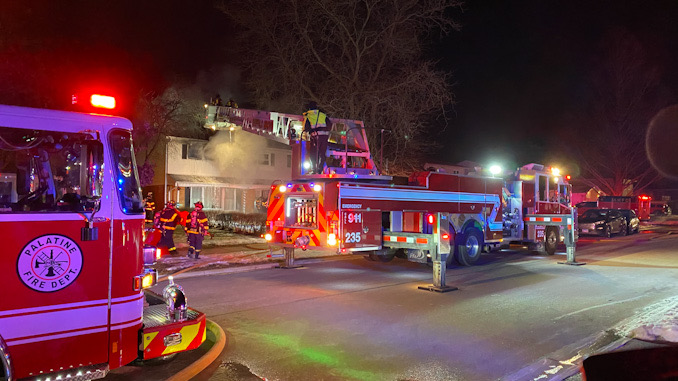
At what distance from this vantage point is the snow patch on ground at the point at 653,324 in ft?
18.0

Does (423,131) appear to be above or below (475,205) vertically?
above

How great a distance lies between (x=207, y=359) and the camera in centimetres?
465

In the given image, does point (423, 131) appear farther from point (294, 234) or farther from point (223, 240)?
point (294, 234)

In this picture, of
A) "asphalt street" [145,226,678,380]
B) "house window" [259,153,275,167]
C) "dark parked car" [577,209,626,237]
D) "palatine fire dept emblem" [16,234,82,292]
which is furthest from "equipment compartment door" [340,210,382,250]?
"house window" [259,153,275,167]

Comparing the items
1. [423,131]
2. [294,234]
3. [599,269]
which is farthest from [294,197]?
[423,131]

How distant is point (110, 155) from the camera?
142 inches

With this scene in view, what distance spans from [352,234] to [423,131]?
39.2 ft

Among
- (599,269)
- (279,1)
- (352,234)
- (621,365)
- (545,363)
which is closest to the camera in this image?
(621,365)

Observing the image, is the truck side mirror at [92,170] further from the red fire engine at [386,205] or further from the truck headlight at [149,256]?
the red fire engine at [386,205]

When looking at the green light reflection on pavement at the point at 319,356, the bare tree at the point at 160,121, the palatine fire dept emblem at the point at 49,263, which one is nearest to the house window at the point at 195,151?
the bare tree at the point at 160,121

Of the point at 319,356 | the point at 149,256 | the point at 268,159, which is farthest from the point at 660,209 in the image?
the point at 149,256

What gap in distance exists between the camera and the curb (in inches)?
166

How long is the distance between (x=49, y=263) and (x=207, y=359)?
→ 1.89 meters

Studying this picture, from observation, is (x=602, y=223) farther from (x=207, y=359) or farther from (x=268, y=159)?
(x=207, y=359)
